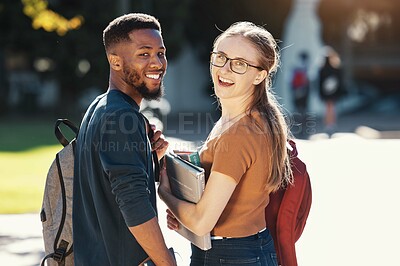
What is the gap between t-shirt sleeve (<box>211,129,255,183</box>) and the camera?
114 inches

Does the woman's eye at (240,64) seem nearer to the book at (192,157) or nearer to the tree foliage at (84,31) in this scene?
the book at (192,157)

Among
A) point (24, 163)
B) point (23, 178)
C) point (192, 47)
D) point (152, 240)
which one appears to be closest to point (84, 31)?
point (192, 47)

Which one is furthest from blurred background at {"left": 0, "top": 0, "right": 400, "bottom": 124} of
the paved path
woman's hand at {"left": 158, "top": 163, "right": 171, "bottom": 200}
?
woman's hand at {"left": 158, "top": 163, "right": 171, "bottom": 200}

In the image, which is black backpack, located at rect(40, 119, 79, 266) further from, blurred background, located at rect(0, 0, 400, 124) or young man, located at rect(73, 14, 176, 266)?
blurred background, located at rect(0, 0, 400, 124)

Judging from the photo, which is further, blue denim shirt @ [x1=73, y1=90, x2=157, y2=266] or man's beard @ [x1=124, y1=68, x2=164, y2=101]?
man's beard @ [x1=124, y1=68, x2=164, y2=101]

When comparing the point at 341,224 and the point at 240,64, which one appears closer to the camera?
the point at 240,64

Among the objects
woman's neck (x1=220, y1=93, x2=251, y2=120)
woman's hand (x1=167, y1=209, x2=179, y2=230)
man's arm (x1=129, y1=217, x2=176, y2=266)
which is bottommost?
woman's hand (x1=167, y1=209, x2=179, y2=230)

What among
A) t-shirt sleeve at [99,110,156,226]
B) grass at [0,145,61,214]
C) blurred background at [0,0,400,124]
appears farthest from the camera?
blurred background at [0,0,400,124]

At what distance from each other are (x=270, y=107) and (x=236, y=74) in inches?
8.1

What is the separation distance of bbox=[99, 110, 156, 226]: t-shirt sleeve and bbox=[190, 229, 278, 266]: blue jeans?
1.36 feet

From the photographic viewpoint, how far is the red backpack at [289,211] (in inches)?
128

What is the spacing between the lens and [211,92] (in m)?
25.1

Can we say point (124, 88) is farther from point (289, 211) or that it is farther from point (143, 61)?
point (289, 211)

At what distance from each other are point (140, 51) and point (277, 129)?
2.16ft
